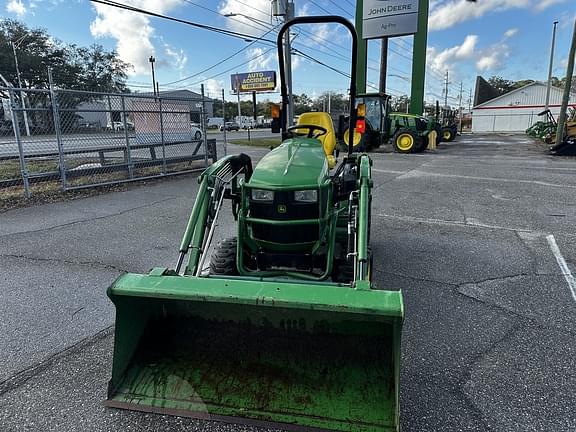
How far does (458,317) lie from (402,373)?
94 cm

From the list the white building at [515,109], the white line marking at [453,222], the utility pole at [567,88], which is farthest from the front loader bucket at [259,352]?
the white building at [515,109]

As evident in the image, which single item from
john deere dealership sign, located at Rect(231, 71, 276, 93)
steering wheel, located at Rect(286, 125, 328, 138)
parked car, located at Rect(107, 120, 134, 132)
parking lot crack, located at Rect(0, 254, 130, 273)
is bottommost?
parking lot crack, located at Rect(0, 254, 130, 273)

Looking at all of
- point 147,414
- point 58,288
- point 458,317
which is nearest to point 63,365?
point 147,414

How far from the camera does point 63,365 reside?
8.18 ft

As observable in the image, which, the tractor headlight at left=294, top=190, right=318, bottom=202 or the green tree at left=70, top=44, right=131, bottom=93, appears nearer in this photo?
the tractor headlight at left=294, top=190, right=318, bottom=202

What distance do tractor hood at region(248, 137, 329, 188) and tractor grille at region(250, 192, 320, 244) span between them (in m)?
0.12

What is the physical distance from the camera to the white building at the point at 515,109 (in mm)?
44812

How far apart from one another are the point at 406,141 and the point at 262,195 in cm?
1523

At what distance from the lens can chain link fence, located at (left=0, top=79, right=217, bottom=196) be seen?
299 inches

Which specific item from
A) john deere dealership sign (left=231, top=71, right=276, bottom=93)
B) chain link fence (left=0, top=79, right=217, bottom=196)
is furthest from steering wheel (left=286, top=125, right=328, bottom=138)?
john deere dealership sign (left=231, top=71, right=276, bottom=93)

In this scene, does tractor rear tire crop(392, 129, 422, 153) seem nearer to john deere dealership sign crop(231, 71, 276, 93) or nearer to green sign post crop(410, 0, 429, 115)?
green sign post crop(410, 0, 429, 115)

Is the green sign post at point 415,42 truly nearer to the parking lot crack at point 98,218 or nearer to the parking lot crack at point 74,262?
the parking lot crack at point 98,218

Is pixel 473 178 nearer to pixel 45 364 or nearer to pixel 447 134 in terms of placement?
pixel 45 364

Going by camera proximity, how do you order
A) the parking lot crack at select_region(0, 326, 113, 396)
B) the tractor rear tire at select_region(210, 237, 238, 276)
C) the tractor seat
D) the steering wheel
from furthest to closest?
the tractor seat, the steering wheel, the tractor rear tire at select_region(210, 237, 238, 276), the parking lot crack at select_region(0, 326, 113, 396)
